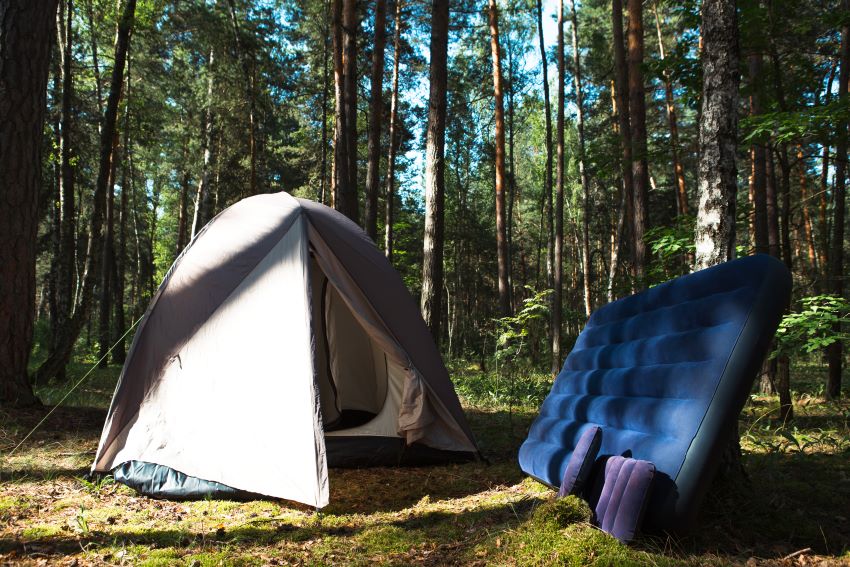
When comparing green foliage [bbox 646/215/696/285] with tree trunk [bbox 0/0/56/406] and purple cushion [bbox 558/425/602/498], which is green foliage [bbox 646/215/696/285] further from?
tree trunk [bbox 0/0/56/406]

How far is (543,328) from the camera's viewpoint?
74.2 feet

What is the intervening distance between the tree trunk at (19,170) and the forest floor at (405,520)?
0.67m

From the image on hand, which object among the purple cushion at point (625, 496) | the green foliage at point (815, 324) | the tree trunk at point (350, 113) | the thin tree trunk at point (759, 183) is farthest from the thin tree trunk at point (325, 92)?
the purple cushion at point (625, 496)

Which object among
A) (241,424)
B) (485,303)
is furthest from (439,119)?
(485,303)

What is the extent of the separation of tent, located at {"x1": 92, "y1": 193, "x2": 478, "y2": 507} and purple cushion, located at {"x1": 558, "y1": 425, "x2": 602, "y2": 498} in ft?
5.13

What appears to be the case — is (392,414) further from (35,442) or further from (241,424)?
(35,442)

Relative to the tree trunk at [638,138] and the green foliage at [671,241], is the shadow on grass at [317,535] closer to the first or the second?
the green foliage at [671,241]

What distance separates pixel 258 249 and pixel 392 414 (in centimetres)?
193

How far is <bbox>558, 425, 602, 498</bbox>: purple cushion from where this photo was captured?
124 inches

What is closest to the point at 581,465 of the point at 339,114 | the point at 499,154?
the point at 339,114

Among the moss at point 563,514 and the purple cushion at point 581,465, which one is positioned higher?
the purple cushion at point 581,465

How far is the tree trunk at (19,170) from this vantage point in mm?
5199

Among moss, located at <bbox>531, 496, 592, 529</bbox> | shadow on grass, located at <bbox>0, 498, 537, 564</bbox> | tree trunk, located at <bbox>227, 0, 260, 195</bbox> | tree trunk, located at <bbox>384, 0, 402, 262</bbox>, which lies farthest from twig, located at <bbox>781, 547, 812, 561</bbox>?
tree trunk, located at <bbox>227, 0, 260, 195</bbox>

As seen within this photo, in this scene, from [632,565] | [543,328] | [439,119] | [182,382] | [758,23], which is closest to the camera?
[632,565]
